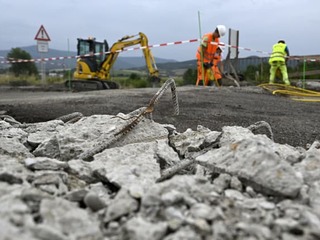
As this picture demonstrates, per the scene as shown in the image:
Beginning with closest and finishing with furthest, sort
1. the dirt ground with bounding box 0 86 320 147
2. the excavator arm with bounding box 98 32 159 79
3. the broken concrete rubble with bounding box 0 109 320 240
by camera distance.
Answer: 1. the broken concrete rubble with bounding box 0 109 320 240
2. the dirt ground with bounding box 0 86 320 147
3. the excavator arm with bounding box 98 32 159 79

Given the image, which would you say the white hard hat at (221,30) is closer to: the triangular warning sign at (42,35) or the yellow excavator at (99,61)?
the yellow excavator at (99,61)

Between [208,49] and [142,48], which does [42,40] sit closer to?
[142,48]

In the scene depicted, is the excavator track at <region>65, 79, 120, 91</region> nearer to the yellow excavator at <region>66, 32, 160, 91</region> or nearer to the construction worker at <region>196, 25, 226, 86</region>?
the yellow excavator at <region>66, 32, 160, 91</region>

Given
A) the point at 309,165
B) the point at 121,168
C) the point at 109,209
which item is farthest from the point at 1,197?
the point at 309,165

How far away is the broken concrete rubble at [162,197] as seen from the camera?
1.58m

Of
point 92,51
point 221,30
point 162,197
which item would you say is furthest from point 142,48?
point 162,197

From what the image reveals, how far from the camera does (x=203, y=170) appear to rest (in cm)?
242

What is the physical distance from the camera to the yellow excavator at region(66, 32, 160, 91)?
46.3 feet

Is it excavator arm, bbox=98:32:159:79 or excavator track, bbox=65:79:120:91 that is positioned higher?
excavator arm, bbox=98:32:159:79

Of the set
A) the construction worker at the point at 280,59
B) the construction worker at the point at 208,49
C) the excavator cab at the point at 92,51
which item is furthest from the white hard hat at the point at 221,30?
the excavator cab at the point at 92,51

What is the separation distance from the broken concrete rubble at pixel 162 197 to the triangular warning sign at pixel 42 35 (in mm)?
14213

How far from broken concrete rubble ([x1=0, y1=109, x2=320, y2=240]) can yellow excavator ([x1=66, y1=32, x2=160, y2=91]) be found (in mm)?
11721

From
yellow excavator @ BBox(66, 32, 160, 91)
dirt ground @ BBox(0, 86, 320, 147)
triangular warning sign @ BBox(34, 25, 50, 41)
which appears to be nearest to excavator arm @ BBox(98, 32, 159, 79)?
yellow excavator @ BBox(66, 32, 160, 91)

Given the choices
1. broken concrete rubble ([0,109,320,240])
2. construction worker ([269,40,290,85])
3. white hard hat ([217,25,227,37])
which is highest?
white hard hat ([217,25,227,37])
